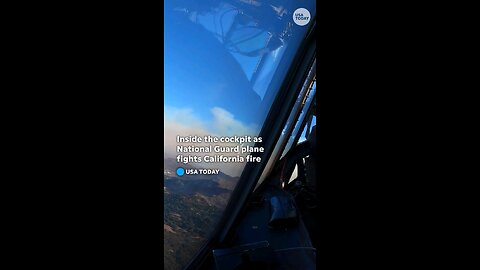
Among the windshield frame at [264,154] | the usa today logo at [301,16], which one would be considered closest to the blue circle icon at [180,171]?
the windshield frame at [264,154]

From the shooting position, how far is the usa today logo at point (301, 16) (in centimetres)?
106

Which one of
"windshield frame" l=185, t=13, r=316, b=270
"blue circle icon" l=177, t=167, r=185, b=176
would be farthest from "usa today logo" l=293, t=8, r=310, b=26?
"blue circle icon" l=177, t=167, r=185, b=176

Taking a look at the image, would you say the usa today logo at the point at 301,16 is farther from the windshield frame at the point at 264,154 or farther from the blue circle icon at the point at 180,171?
the blue circle icon at the point at 180,171

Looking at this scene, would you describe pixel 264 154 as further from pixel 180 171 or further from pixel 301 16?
pixel 301 16

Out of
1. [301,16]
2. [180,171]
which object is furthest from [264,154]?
[301,16]

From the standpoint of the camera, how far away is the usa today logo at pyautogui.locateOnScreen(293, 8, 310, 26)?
1058 mm

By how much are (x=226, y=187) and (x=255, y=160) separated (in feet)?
0.43

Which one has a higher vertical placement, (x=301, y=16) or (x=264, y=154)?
(x=301, y=16)

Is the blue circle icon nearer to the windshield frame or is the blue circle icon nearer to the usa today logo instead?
the windshield frame

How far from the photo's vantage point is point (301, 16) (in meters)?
1.06

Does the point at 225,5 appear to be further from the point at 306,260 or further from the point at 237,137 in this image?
the point at 306,260

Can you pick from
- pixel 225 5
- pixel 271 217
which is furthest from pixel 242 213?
pixel 225 5

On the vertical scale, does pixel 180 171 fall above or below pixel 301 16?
below

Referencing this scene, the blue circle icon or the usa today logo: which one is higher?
the usa today logo
